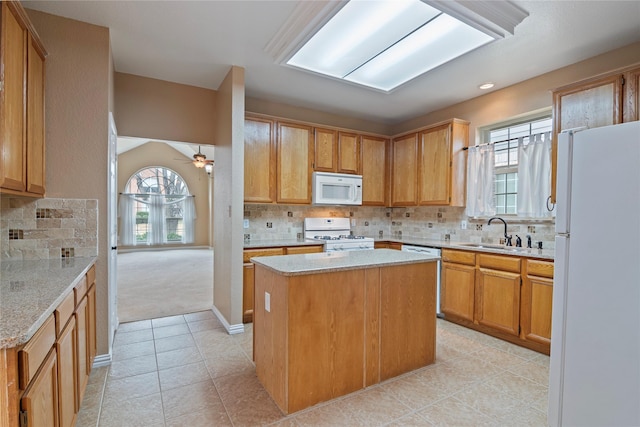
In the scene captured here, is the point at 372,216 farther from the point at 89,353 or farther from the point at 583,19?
the point at 89,353

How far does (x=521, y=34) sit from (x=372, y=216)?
10.0ft

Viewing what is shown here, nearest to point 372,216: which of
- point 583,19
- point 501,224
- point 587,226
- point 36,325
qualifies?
point 501,224

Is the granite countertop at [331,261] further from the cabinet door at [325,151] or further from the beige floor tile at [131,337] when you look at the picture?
the cabinet door at [325,151]

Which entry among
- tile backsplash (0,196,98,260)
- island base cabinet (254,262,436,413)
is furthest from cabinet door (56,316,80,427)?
island base cabinet (254,262,436,413)

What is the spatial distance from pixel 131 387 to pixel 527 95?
14.9 feet

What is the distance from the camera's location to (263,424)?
6.03 ft

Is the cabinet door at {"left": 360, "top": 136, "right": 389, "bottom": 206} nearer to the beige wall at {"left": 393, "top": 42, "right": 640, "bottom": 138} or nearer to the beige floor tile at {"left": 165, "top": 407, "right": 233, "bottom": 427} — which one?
the beige wall at {"left": 393, "top": 42, "right": 640, "bottom": 138}

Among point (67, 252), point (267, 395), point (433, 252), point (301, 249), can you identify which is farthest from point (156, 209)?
point (267, 395)

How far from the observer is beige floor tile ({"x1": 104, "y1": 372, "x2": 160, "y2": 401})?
2.10 meters

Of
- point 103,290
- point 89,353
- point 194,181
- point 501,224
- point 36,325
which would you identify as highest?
point 194,181

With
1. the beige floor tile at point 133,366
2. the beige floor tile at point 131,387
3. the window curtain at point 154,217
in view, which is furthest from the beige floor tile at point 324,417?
the window curtain at point 154,217

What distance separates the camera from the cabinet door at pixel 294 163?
3.94 m

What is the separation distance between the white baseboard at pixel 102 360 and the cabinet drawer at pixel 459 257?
3406 mm

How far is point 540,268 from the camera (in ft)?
9.11
